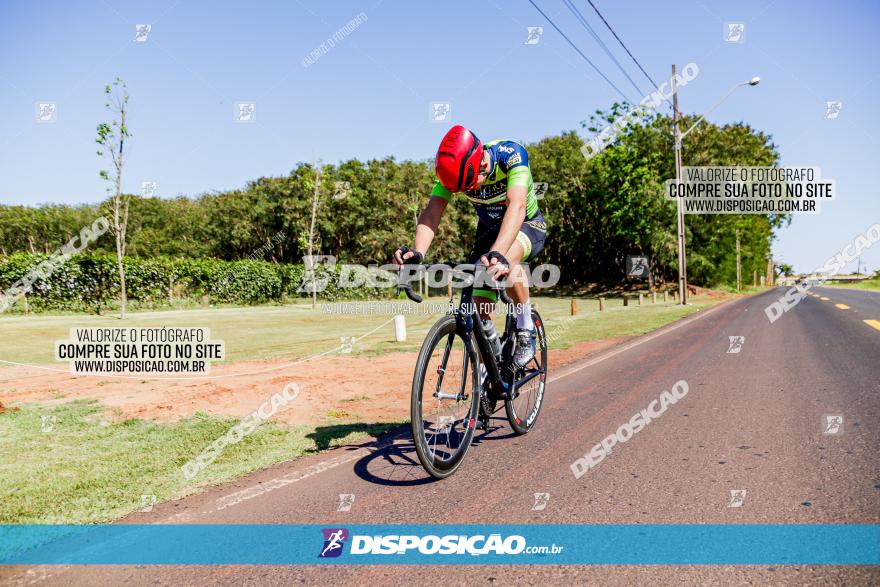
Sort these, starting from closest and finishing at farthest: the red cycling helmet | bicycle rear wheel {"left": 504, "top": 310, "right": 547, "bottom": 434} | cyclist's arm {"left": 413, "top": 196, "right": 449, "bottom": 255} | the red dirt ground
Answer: the red cycling helmet, cyclist's arm {"left": 413, "top": 196, "right": 449, "bottom": 255}, bicycle rear wheel {"left": 504, "top": 310, "right": 547, "bottom": 434}, the red dirt ground

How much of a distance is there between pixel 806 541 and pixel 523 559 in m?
1.30

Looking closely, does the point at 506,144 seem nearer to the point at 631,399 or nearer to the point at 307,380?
the point at 631,399

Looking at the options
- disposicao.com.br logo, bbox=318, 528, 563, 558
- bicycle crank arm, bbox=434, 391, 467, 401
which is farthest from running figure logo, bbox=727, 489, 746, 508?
bicycle crank arm, bbox=434, 391, 467, 401

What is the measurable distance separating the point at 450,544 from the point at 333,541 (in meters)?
0.59

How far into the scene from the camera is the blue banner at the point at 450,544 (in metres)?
2.27

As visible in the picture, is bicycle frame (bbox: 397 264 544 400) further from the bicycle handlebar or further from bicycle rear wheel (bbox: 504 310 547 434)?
bicycle rear wheel (bbox: 504 310 547 434)

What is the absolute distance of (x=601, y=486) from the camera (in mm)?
3127

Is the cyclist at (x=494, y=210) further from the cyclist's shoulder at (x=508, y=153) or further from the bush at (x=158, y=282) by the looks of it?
the bush at (x=158, y=282)

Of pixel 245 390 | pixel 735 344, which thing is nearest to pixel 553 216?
pixel 735 344

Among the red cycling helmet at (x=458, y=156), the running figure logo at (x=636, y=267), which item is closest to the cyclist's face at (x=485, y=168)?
the red cycling helmet at (x=458, y=156)

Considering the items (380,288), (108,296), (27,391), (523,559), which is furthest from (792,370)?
(380,288)

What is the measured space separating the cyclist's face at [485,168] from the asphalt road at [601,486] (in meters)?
2.06

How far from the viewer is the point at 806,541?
233 centimetres

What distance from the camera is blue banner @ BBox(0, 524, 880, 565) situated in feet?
7.45
